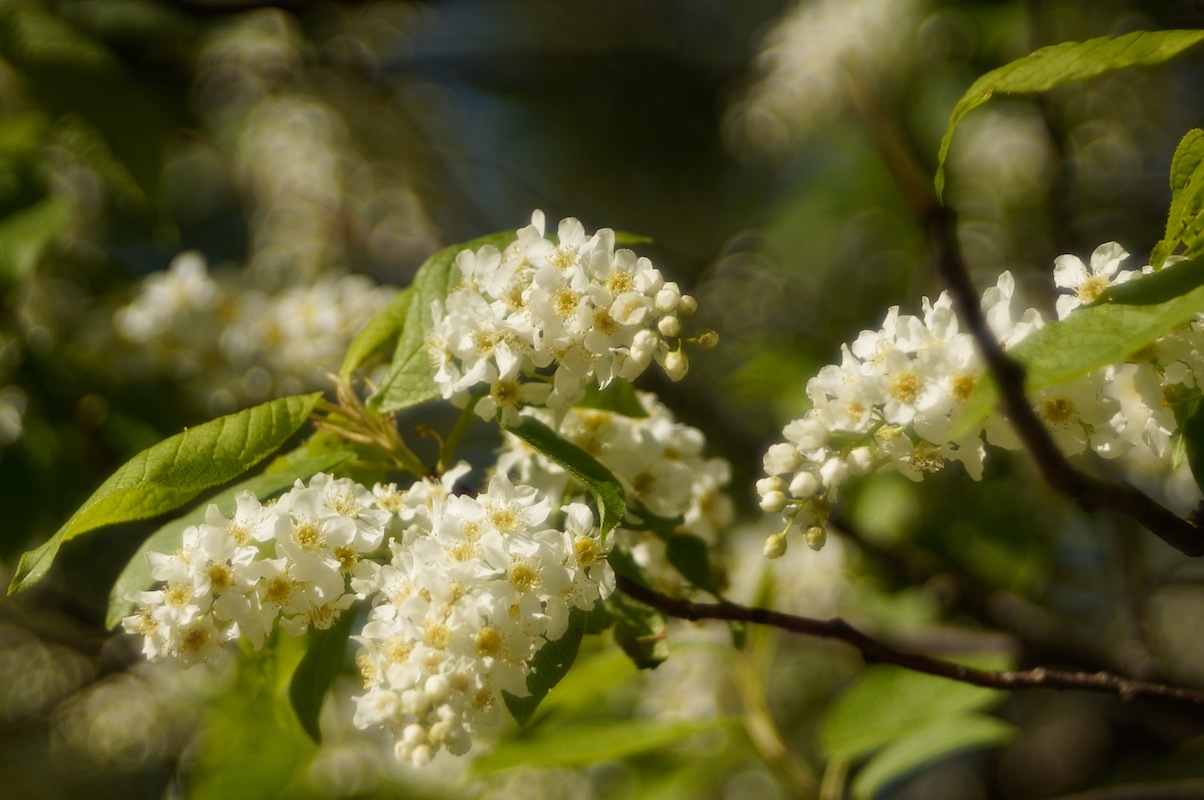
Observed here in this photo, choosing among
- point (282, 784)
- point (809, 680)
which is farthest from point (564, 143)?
point (282, 784)

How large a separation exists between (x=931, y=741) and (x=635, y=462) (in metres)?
1.28

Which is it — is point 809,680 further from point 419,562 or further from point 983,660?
point 419,562

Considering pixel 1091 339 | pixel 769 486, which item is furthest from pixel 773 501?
pixel 1091 339

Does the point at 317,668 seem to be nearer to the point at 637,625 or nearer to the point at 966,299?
the point at 637,625

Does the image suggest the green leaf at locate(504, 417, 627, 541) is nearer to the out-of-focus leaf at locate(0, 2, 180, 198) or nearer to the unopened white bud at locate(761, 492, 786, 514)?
the unopened white bud at locate(761, 492, 786, 514)

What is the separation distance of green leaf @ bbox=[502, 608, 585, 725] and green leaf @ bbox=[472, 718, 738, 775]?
31.5 inches

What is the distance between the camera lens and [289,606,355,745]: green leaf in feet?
5.65

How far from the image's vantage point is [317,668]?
5.72ft

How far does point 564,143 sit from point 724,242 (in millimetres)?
1538

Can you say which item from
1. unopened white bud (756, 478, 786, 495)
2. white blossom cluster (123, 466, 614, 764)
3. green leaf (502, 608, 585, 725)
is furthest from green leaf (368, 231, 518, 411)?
unopened white bud (756, 478, 786, 495)

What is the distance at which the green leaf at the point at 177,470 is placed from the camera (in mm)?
1462

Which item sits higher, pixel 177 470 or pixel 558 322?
pixel 558 322

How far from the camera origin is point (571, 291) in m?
1.56

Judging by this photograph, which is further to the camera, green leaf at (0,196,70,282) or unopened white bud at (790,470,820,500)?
green leaf at (0,196,70,282)
